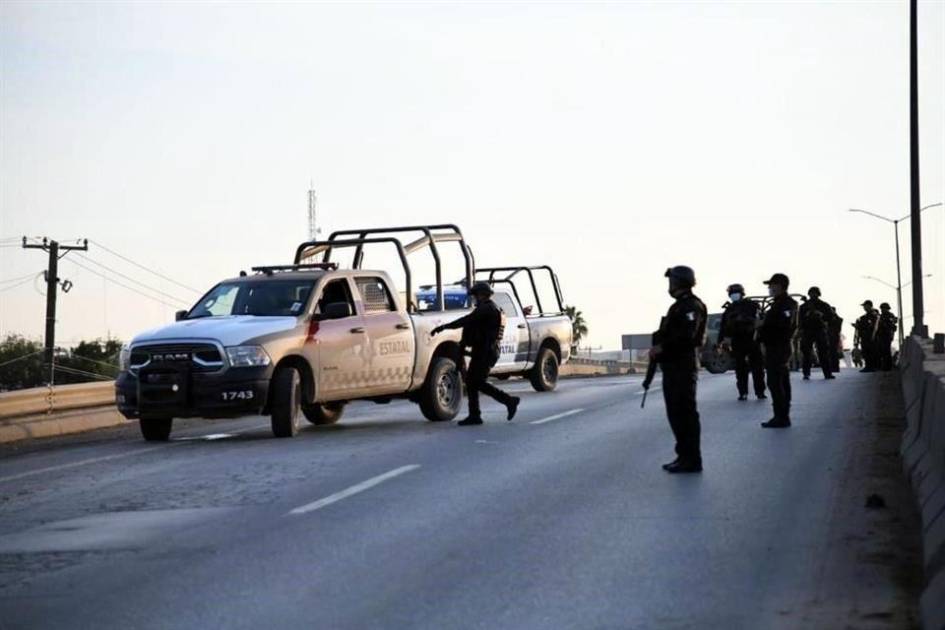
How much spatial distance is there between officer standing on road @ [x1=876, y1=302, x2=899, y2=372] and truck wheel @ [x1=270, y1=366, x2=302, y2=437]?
2397 centimetres

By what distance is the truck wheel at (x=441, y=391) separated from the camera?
2203 centimetres

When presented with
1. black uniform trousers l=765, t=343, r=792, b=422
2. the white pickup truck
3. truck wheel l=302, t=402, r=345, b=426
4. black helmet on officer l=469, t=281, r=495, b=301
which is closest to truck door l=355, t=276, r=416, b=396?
the white pickup truck

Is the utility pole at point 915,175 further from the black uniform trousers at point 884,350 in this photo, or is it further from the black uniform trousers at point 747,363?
the black uniform trousers at point 747,363

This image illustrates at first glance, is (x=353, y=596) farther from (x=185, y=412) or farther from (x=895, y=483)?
(x=185, y=412)

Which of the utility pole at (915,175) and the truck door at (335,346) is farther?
the utility pole at (915,175)

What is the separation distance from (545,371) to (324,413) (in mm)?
9508

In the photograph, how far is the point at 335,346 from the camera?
2045 centimetres

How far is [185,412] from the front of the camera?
1917cm

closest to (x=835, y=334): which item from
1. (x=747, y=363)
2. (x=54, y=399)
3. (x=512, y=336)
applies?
(x=512, y=336)

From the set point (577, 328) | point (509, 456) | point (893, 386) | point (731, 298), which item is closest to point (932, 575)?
point (509, 456)

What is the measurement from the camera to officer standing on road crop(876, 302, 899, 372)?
40.8 metres

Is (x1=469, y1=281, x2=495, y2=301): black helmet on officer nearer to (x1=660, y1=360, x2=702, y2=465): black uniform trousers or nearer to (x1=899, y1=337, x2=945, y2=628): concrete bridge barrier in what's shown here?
(x1=899, y1=337, x2=945, y2=628): concrete bridge barrier

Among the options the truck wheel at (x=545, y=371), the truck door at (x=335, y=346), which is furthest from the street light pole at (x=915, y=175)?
the truck door at (x=335, y=346)

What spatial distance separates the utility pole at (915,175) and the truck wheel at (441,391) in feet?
71.4
